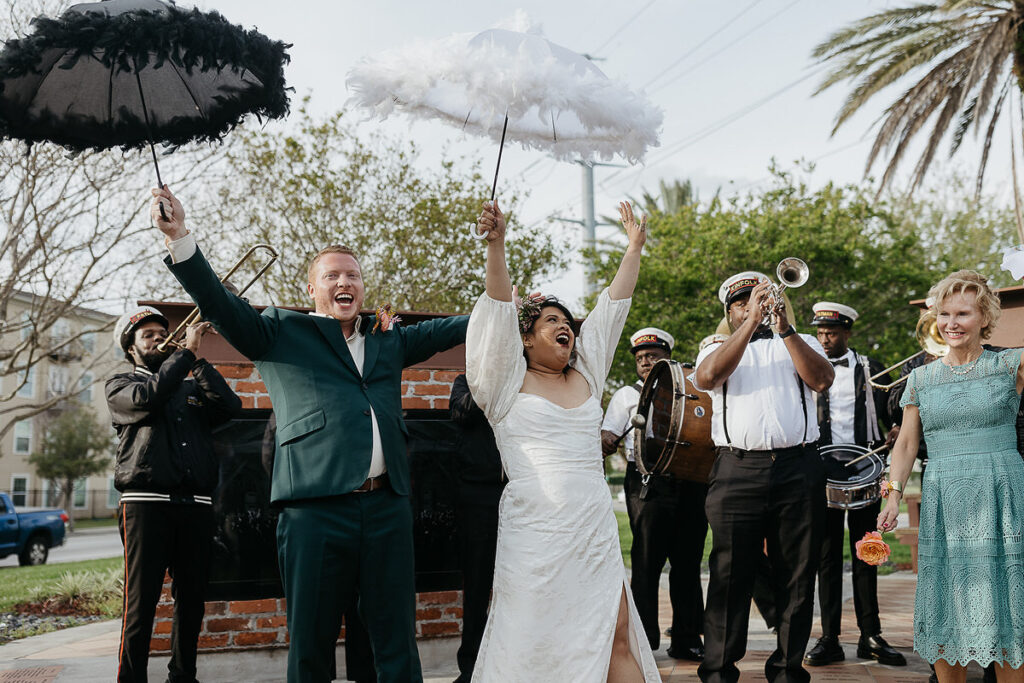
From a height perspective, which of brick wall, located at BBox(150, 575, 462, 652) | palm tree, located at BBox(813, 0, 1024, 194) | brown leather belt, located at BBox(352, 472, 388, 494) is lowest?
brick wall, located at BBox(150, 575, 462, 652)

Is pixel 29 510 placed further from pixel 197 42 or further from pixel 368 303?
pixel 197 42

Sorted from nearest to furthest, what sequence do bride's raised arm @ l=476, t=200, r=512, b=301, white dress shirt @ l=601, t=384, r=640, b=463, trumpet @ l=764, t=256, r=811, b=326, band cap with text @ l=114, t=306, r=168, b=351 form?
bride's raised arm @ l=476, t=200, r=512, b=301 < trumpet @ l=764, t=256, r=811, b=326 < band cap with text @ l=114, t=306, r=168, b=351 < white dress shirt @ l=601, t=384, r=640, b=463

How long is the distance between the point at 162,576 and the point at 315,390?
1979 millimetres

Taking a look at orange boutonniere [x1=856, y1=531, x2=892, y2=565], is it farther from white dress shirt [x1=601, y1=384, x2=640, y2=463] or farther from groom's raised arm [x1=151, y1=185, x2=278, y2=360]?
groom's raised arm [x1=151, y1=185, x2=278, y2=360]

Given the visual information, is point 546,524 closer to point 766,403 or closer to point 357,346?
point 357,346

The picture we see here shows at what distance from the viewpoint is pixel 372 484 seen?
12.5 ft

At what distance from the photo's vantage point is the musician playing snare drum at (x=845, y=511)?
20.1 ft

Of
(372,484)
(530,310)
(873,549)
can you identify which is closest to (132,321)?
(372,484)

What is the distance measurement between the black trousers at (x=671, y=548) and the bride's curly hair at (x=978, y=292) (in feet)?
8.15

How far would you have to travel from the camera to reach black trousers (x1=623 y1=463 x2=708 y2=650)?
651cm

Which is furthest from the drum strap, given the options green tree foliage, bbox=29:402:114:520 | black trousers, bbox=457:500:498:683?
green tree foliage, bbox=29:402:114:520

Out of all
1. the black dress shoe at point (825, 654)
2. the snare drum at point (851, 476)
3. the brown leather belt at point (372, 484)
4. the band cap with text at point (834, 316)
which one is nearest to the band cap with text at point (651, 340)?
the band cap with text at point (834, 316)

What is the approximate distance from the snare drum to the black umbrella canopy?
4.17 m

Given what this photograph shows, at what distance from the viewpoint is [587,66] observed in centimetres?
393
